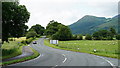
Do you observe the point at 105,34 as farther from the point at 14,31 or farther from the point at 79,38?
the point at 14,31

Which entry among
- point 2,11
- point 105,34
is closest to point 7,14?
point 2,11

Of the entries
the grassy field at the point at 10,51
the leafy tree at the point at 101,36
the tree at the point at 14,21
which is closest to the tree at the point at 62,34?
the leafy tree at the point at 101,36

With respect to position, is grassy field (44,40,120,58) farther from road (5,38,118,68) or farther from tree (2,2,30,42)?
tree (2,2,30,42)

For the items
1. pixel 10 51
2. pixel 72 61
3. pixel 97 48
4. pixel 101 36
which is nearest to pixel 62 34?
pixel 101 36

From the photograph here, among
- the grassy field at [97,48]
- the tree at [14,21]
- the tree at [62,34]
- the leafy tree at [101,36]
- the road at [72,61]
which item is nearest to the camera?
the road at [72,61]

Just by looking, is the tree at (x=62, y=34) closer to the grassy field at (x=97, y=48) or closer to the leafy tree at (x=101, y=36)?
the leafy tree at (x=101, y=36)

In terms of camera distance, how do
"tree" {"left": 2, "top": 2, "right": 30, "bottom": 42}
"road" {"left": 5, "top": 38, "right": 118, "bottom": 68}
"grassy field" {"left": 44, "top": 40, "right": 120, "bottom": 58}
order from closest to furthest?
"road" {"left": 5, "top": 38, "right": 118, "bottom": 68}
"tree" {"left": 2, "top": 2, "right": 30, "bottom": 42}
"grassy field" {"left": 44, "top": 40, "right": 120, "bottom": 58}

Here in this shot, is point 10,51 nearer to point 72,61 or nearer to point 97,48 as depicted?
point 72,61

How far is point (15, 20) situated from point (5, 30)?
7.42ft

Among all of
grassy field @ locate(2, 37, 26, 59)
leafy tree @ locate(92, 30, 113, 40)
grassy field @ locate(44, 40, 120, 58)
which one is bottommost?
grassy field @ locate(44, 40, 120, 58)

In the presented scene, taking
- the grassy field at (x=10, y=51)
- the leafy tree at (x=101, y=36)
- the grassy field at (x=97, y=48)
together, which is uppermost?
the leafy tree at (x=101, y=36)

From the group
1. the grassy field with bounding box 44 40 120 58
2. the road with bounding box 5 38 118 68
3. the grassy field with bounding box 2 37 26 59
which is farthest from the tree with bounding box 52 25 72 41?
the road with bounding box 5 38 118 68

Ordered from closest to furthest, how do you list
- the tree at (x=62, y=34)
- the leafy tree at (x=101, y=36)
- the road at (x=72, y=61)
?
1. the road at (x=72, y=61)
2. the tree at (x=62, y=34)
3. the leafy tree at (x=101, y=36)

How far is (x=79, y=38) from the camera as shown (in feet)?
366
